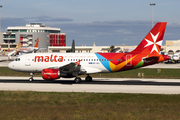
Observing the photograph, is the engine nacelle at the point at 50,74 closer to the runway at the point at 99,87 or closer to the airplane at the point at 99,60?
the airplane at the point at 99,60

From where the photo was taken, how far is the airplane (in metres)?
35.2

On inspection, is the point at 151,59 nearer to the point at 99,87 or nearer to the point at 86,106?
the point at 99,87

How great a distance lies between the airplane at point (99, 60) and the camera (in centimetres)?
3517

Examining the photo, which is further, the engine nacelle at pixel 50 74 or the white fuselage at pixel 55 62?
the white fuselage at pixel 55 62

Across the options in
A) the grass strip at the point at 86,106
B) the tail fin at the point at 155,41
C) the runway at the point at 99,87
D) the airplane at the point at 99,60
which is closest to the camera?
the grass strip at the point at 86,106

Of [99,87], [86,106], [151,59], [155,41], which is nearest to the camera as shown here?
[86,106]

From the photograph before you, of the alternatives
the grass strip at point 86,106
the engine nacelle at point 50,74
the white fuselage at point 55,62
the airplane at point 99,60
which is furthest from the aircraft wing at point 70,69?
the grass strip at point 86,106

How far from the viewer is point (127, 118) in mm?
15242

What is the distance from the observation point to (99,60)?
118 feet

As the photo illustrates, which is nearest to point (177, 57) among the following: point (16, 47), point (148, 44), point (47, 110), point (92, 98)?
point (148, 44)

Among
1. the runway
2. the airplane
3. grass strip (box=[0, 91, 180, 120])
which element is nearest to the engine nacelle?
the airplane

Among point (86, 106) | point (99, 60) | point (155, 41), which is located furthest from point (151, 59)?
point (86, 106)

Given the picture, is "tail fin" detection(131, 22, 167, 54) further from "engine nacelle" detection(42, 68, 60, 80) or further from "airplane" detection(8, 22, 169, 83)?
"engine nacelle" detection(42, 68, 60, 80)

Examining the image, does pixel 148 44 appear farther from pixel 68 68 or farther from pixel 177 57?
pixel 177 57
